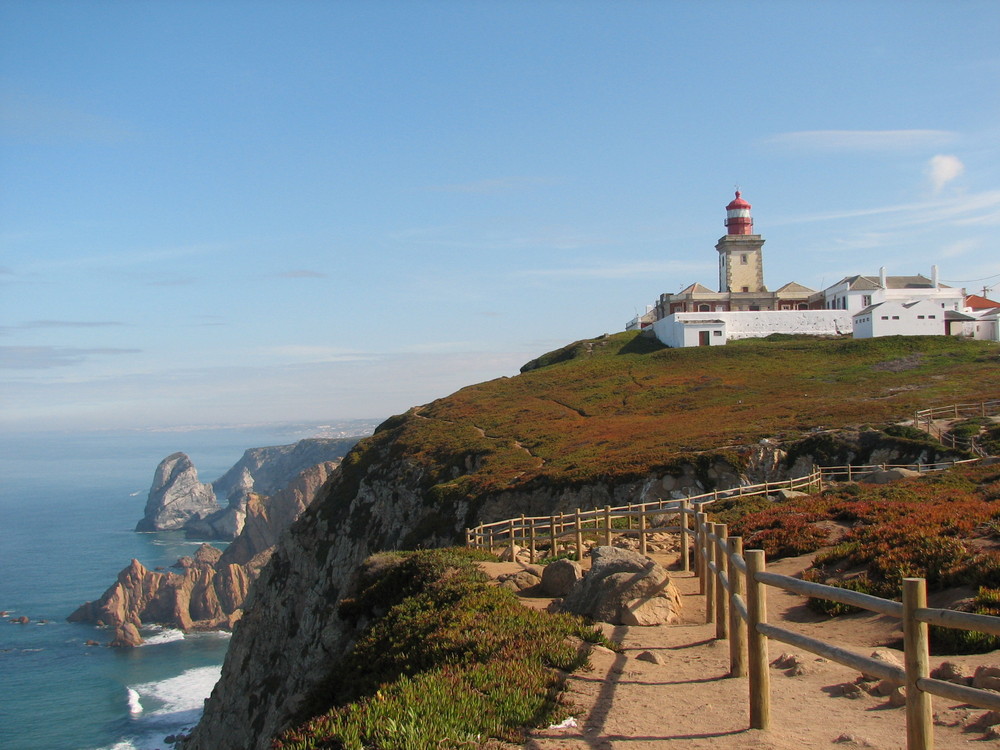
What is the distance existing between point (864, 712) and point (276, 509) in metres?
144

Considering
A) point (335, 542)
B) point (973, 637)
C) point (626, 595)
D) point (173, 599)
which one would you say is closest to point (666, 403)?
point (335, 542)

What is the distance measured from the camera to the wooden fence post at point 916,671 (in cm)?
532

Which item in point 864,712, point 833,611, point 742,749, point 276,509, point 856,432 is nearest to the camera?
point 742,749

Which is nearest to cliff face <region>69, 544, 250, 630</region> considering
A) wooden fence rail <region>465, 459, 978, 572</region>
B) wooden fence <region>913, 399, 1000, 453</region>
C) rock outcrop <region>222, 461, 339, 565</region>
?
rock outcrop <region>222, 461, 339, 565</region>

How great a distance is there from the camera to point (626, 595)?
38.3ft

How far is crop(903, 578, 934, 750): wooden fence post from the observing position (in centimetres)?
532

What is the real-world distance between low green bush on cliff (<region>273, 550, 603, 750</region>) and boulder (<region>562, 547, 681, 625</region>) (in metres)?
0.87

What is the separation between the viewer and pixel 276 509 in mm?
143375

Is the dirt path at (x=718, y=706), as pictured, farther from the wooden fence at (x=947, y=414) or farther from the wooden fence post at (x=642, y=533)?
the wooden fence at (x=947, y=414)

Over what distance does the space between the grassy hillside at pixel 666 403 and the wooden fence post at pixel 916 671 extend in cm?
3587

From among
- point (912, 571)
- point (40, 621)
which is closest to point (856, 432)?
point (912, 571)

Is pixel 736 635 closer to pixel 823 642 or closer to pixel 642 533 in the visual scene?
pixel 823 642

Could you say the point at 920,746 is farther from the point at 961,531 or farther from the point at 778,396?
the point at 778,396

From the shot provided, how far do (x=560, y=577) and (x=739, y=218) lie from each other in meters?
93.9
